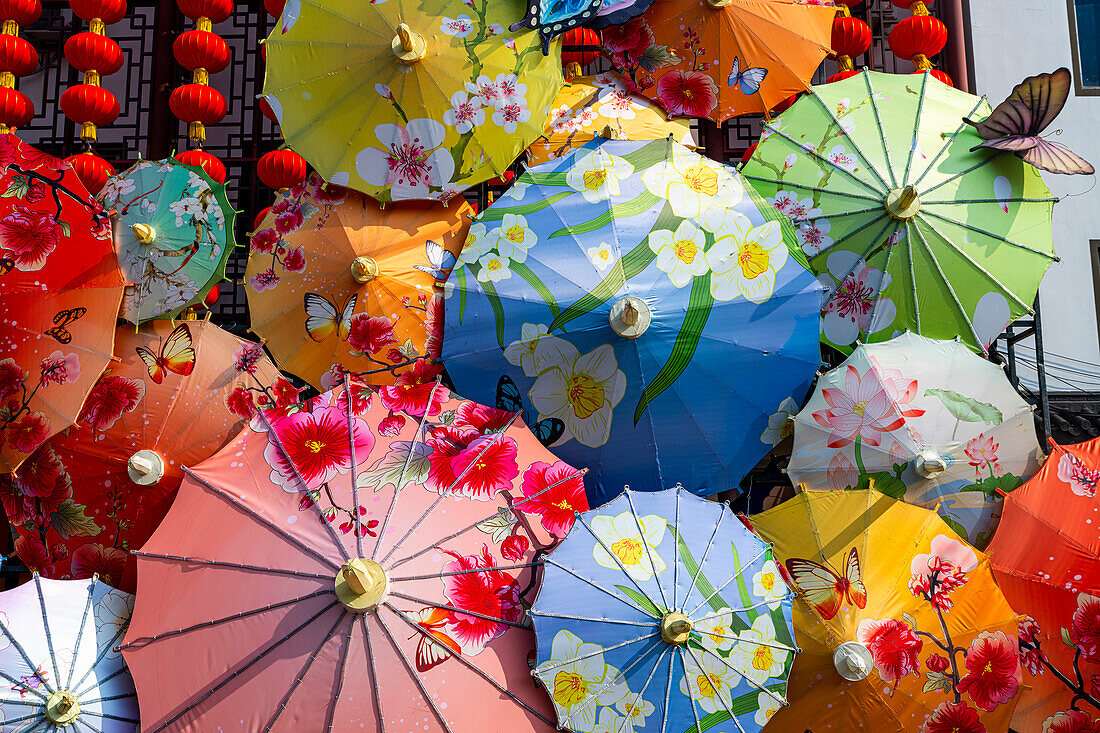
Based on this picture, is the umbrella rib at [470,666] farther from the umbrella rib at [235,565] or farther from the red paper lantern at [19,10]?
the red paper lantern at [19,10]

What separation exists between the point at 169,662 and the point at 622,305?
261 centimetres

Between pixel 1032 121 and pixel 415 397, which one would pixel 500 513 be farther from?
pixel 1032 121

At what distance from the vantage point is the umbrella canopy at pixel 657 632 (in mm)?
3980

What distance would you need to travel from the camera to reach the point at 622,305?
4547 millimetres

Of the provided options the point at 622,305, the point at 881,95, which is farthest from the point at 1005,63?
the point at 622,305

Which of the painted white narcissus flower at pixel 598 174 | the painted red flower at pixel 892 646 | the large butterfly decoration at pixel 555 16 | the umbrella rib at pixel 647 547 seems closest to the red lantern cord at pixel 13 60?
the large butterfly decoration at pixel 555 16

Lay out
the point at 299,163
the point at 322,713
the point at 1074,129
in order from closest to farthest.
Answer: the point at 322,713, the point at 299,163, the point at 1074,129

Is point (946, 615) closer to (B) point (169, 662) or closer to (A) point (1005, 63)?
(B) point (169, 662)

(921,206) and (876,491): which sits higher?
(921,206)

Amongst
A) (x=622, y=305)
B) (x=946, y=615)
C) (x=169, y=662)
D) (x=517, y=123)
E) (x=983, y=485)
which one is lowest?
(x=169, y=662)

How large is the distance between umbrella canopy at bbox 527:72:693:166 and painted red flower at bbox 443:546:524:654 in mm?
2562

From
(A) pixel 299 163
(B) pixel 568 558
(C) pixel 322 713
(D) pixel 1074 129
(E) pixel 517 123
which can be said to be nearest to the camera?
(C) pixel 322 713

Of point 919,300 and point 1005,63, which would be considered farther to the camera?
point 1005,63

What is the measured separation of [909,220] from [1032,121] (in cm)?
101
